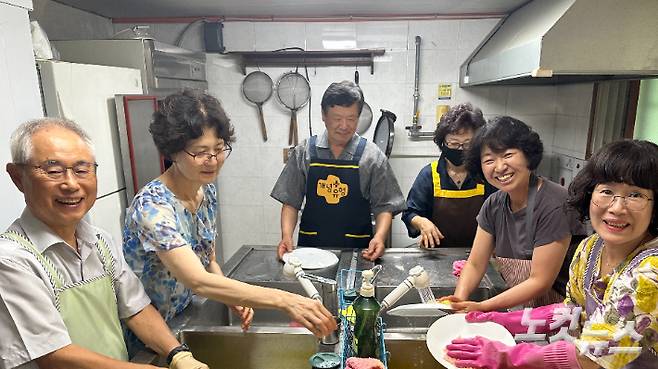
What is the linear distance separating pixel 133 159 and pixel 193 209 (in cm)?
115

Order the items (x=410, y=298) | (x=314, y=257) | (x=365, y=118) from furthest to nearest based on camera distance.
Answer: (x=365, y=118) → (x=314, y=257) → (x=410, y=298)

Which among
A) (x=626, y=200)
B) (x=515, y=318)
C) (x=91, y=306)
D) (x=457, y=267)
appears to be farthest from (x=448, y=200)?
(x=91, y=306)

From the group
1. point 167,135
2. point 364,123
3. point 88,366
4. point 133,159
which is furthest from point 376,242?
point 364,123

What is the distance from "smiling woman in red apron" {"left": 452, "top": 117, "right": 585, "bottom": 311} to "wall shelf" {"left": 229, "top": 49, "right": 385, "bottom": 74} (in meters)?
1.95

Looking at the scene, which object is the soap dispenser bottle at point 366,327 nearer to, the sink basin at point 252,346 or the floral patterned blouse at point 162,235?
the sink basin at point 252,346

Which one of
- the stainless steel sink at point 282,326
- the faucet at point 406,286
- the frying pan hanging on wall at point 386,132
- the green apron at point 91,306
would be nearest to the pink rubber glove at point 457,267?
the stainless steel sink at point 282,326

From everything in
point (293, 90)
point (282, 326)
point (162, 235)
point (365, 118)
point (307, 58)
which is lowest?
point (282, 326)

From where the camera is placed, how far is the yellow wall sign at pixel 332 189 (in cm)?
218

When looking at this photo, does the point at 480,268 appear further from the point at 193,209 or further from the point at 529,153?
the point at 193,209

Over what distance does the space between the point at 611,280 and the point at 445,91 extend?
Result: 2.52m

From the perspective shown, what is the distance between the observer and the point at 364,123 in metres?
3.35

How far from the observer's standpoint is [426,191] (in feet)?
7.20

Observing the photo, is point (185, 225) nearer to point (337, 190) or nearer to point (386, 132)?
point (337, 190)

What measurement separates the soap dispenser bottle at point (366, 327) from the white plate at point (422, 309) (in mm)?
176
